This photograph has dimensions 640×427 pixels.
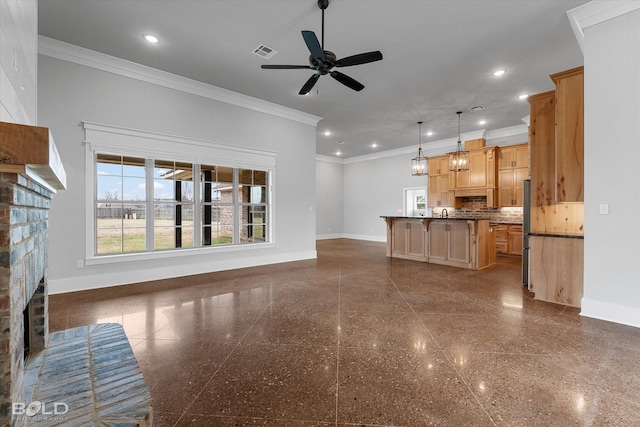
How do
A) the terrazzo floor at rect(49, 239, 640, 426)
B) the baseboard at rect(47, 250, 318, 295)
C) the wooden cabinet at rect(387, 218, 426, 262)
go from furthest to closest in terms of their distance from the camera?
the wooden cabinet at rect(387, 218, 426, 262) → the baseboard at rect(47, 250, 318, 295) → the terrazzo floor at rect(49, 239, 640, 426)

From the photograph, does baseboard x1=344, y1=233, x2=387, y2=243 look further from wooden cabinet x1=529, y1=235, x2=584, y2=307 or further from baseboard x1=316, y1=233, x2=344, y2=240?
wooden cabinet x1=529, y1=235, x2=584, y2=307

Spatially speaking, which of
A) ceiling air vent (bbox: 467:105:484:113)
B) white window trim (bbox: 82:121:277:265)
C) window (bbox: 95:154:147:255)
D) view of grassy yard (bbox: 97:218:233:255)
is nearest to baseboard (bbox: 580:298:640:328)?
ceiling air vent (bbox: 467:105:484:113)

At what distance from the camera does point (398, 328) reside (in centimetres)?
270

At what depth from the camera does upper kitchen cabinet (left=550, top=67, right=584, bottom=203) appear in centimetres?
323

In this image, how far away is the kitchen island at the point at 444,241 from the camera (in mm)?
5504

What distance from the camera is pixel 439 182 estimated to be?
28.3 ft

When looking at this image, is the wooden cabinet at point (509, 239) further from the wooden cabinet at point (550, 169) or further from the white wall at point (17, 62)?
the white wall at point (17, 62)

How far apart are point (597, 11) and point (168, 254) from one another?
6407 millimetres

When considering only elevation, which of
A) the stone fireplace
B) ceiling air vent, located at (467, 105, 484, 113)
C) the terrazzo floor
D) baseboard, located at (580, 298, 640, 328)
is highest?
ceiling air vent, located at (467, 105, 484, 113)

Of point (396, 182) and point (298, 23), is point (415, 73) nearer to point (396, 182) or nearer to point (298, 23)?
point (298, 23)

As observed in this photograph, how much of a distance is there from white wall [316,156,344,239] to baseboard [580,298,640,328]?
820cm

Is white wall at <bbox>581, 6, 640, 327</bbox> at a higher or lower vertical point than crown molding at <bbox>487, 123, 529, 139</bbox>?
lower

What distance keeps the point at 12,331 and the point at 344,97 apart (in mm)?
5431

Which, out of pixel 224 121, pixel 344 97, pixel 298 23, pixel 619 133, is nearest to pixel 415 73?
pixel 344 97
